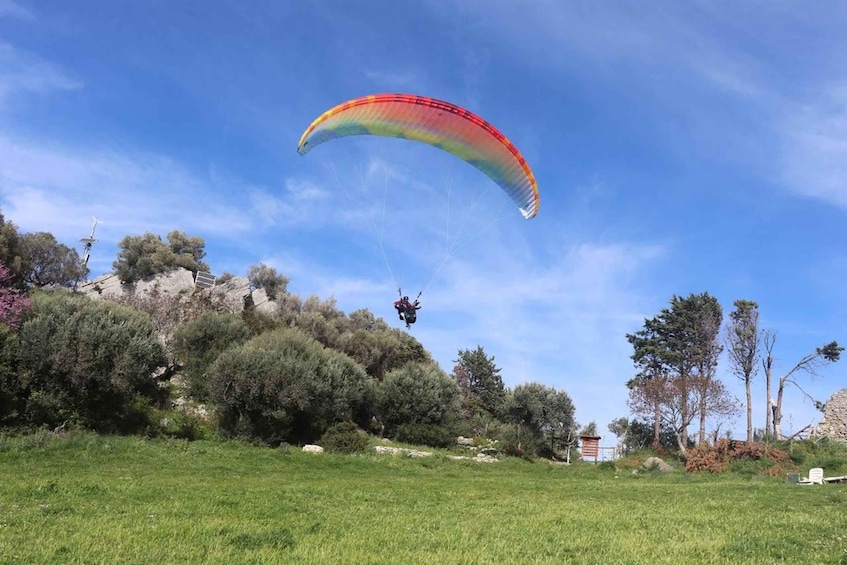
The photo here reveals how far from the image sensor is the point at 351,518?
8.80 m

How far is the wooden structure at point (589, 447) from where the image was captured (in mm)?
37584

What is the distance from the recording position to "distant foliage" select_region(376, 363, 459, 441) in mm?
30672

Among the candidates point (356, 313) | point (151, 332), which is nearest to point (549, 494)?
point (151, 332)

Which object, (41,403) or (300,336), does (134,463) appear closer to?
(41,403)

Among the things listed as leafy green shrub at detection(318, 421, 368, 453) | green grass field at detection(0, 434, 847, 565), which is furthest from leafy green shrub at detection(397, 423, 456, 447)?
green grass field at detection(0, 434, 847, 565)

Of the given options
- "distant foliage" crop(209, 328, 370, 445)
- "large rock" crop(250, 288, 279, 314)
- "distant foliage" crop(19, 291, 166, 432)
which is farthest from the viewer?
"large rock" crop(250, 288, 279, 314)

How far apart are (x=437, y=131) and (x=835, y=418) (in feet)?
114

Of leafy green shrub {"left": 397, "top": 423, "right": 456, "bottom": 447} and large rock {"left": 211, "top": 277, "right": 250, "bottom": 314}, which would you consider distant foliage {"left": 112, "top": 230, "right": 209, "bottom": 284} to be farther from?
leafy green shrub {"left": 397, "top": 423, "right": 456, "bottom": 447}

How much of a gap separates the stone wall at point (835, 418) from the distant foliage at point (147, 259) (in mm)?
50817

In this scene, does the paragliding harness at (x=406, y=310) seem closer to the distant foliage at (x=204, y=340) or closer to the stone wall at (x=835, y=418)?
the distant foliage at (x=204, y=340)

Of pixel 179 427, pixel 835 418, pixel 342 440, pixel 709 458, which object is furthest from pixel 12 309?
pixel 835 418

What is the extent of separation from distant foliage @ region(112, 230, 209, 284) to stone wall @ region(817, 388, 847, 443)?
167 feet

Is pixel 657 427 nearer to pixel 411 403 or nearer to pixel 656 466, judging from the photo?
pixel 656 466

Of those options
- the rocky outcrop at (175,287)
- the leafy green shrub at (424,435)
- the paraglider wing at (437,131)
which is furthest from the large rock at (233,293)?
the paraglider wing at (437,131)
